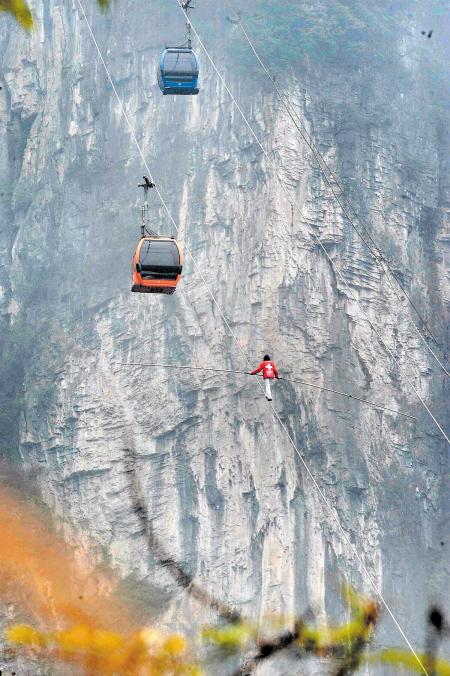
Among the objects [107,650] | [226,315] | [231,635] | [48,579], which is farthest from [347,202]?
[107,650]

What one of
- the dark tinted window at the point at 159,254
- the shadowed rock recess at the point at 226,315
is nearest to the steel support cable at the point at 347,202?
the shadowed rock recess at the point at 226,315

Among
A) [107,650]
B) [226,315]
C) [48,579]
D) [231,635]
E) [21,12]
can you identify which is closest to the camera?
[107,650]

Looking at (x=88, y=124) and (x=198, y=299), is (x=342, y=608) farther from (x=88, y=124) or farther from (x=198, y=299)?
(x=88, y=124)

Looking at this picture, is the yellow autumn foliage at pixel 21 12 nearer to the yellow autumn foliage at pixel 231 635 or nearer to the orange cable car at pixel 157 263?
the orange cable car at pixel 157 263

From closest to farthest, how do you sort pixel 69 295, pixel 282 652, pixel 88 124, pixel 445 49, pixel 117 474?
pixel 282 652
pixel 117 474
pixel 69 295
pixel 88 124
pixel 445 49

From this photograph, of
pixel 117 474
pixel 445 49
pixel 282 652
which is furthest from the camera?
pixel 445 49

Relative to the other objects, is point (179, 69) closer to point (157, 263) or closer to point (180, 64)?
point (180, 64)

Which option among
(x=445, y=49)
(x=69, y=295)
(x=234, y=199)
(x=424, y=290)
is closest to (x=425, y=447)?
(x=424, y=290)
